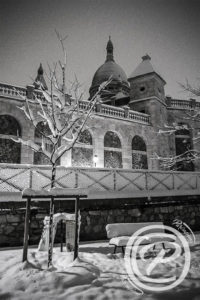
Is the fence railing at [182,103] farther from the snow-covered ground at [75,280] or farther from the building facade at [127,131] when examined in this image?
the snow-covered ground at [75,280]

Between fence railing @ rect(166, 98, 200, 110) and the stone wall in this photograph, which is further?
fence railing @ rect(166, 98, 200, 110)

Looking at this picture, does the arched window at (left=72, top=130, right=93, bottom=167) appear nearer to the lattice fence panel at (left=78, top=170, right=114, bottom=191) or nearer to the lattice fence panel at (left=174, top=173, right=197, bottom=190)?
the lattice fence panel at (left=78, top=170, right=114, bottom=191)

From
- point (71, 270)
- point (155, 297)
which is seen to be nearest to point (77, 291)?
point (71, 270)

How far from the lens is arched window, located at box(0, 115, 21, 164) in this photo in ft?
48.7

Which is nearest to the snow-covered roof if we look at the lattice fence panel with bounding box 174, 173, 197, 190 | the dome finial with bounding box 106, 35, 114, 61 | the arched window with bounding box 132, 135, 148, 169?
the arched window with bounding box 132, 135, 148, 169

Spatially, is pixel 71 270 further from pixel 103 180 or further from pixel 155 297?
pixel 103 180

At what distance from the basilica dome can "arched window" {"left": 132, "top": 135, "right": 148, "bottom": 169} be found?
1577cm

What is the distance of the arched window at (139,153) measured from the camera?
62.6ft

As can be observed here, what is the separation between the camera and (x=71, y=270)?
4430 millimetres

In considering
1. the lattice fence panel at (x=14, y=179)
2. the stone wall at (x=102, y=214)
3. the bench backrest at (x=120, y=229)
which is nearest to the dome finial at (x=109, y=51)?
the stone wall at (x=102, y=214)

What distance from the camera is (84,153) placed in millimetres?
17219

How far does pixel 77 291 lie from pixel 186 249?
4043 mm

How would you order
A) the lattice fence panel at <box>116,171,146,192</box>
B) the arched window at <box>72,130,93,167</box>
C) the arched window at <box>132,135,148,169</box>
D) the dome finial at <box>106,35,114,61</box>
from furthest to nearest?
the dome finial at <box>106,35,114,61</box> < the arched window at <box>132,135,148,169</box> < the arched window at <box>72,130,93,167</box> < the lattice fence panel at <box>116,171,146,192</box>

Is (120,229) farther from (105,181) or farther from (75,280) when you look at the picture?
(105,181)
